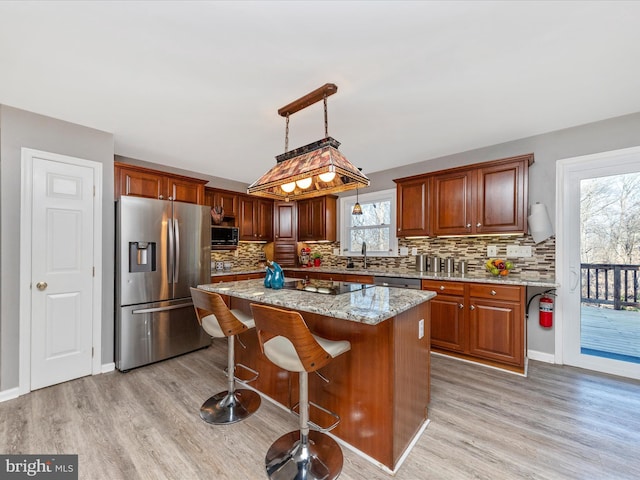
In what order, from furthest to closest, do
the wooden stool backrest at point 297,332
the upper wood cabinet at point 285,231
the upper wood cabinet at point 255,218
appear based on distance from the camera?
1. the upper wood cabinet at point 285,231
2. the upper wood cabinet at point 255,218
3. the wooden stool backrest at point 297,332

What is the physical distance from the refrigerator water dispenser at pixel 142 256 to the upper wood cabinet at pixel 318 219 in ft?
8.75

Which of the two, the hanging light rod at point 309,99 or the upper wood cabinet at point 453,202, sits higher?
the hanging light rod at point 309,99

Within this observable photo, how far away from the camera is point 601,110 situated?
2600 millimetres

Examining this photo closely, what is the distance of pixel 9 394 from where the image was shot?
2389 mm

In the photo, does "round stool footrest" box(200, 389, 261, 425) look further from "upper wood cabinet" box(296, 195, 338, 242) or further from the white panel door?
"upper wood cabinet" box(296, 195, 338, 242)

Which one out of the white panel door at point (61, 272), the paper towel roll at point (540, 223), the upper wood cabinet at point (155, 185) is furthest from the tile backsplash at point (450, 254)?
the white panel door at point (61, 272)

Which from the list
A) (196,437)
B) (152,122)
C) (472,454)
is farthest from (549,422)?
(152,122)

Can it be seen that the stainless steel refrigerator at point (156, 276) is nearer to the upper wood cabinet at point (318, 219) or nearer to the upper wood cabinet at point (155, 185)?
the upper wood cabinet at point (155, 185)

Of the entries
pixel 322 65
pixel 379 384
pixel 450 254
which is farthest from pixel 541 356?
pixel 322 65

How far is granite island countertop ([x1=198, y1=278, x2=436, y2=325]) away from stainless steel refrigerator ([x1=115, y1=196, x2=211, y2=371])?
1333 millimetres

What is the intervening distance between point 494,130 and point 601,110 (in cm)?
85

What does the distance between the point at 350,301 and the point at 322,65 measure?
1624 millimetres

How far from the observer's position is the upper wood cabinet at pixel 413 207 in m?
3.76

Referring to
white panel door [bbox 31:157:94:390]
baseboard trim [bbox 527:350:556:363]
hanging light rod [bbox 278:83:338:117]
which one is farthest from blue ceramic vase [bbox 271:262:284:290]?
baseboard trim [bbox 527:350:556:363]
